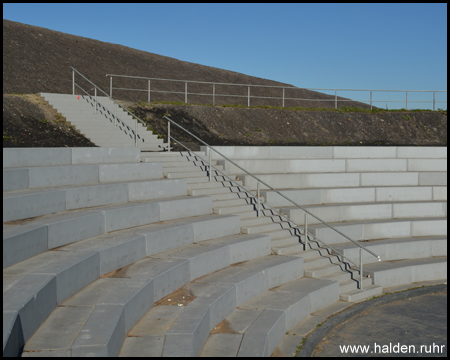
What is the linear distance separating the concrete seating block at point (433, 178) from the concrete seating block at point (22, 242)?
10620 millimetres

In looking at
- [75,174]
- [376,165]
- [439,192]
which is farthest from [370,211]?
[75,174]

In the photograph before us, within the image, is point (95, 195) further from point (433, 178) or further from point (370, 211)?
point (433, 178)

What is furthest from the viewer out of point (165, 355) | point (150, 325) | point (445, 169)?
point (445, 169)

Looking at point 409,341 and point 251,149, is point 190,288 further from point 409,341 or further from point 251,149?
point 251,149

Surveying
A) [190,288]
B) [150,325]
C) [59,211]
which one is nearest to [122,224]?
[59,211]

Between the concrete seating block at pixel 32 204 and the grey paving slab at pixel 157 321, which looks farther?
the concrete seating block at pixel 32 204

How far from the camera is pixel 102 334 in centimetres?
420

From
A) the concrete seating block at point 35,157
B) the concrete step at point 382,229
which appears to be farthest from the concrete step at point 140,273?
the concrete seating block at point 35,157

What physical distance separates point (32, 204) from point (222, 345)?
3.44 metres

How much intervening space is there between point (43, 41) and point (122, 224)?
18.7m

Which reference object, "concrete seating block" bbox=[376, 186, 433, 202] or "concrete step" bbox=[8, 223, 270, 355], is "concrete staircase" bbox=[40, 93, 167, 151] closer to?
"concrete step" bbox=[8, 223, 270, 355]

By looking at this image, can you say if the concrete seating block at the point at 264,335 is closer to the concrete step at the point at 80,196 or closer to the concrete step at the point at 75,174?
the concrete step at the point at 80,196

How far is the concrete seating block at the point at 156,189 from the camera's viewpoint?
8500 mm

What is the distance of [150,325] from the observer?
5.27m
